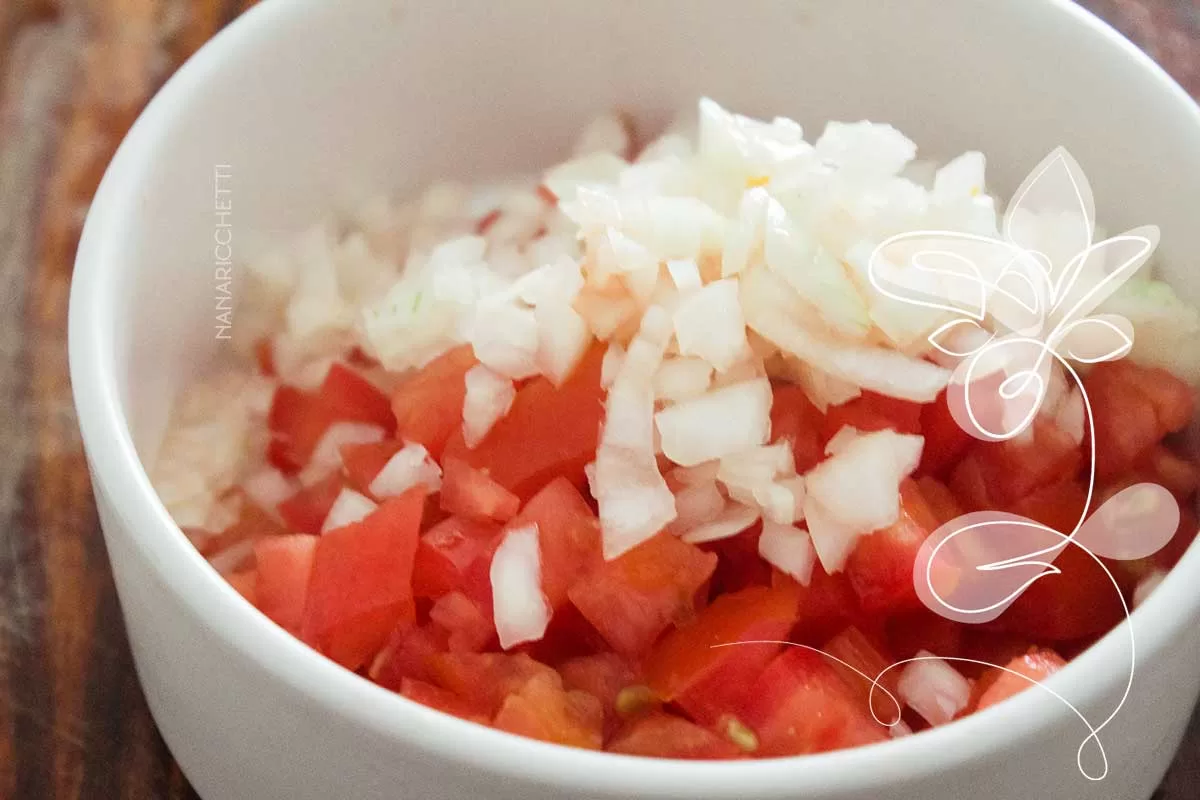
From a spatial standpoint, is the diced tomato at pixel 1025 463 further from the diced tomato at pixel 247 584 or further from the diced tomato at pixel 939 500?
the diced tomato at pixel 247 584

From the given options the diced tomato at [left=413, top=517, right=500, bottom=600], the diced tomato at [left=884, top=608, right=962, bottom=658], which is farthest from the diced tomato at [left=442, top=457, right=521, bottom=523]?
the diced tomato at [left=884, top=608, right=962, bottom=658]

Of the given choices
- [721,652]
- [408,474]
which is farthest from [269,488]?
[721,652]

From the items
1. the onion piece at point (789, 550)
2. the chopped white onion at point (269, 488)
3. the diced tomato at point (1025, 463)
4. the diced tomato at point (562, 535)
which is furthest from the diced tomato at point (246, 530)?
the diced tomato at point (1025, 463)

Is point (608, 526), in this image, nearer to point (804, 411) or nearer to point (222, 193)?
point (804, 411)

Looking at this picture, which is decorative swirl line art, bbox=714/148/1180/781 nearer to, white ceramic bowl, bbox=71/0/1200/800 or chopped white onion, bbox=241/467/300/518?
white ceramic bowl, bbox=71/0/1200/800

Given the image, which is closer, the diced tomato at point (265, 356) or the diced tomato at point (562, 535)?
the diced tomato at point (562, 535)
